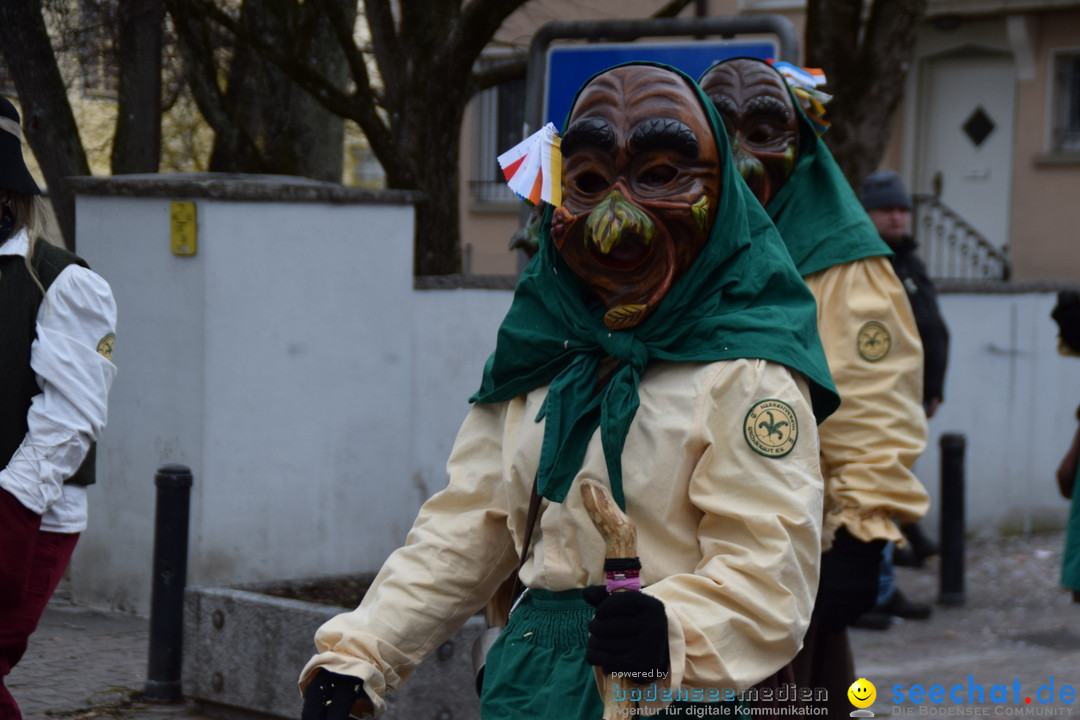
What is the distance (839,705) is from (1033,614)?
14.2 feet

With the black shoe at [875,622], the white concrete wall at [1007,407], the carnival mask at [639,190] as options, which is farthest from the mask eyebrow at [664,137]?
the white concrete wall at [1007,407]

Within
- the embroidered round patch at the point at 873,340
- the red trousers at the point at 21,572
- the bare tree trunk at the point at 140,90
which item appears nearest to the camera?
the red trousers at the point at 21,572

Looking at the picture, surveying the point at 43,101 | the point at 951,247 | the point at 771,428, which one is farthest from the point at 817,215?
the point at 951,247

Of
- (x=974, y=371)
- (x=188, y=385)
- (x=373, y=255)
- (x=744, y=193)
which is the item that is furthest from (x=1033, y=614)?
(x=744, y=193)

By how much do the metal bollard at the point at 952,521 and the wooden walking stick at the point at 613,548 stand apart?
6.07 meters

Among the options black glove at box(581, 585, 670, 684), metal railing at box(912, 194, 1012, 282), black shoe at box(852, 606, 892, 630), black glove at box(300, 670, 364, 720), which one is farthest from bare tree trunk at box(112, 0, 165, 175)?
metal railing at box(912, 194, 1012, 282)

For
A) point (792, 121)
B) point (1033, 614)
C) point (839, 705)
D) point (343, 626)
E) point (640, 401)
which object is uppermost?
point (792, 121)

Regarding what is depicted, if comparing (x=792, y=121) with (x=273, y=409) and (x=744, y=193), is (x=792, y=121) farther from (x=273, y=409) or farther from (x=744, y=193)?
(x=273, y=409)

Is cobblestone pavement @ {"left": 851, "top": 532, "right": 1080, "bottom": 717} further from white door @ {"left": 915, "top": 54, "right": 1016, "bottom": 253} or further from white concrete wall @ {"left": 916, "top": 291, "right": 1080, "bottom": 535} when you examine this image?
white door @ {"left": 915, "top": 54, "right": 1016, "bottom": 253}

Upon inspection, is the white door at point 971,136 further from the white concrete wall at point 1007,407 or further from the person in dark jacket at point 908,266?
the person in dark jacket at point 908,266

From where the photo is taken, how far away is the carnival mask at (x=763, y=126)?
3.92 metres

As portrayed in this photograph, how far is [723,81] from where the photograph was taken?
4020 millimetres

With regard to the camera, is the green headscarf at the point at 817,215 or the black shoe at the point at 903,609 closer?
the green headscarf at the point at 817,215

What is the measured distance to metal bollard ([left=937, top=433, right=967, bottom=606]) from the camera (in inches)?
316
